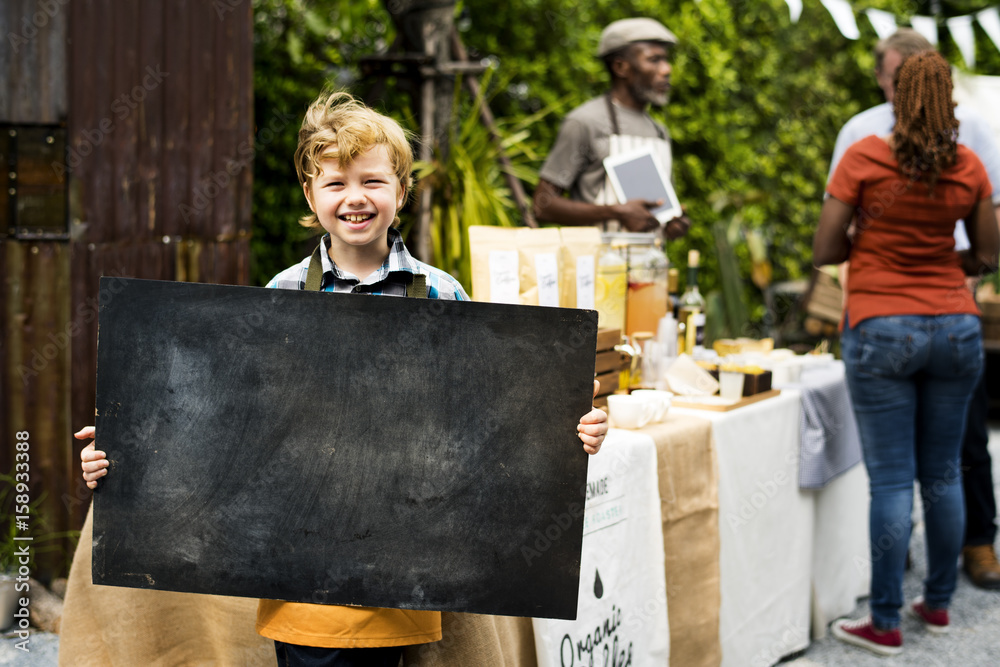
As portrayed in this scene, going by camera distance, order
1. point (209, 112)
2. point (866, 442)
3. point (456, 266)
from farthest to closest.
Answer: point (456, 266) < point (209, 112) < point (866, 442)

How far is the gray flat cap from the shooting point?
3.55 meters

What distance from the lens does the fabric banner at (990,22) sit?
6.98 metres

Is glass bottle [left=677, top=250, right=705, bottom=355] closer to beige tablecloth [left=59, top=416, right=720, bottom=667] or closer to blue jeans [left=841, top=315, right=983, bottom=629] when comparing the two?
blue jeans [left=841, top=315, right=983, bottom=629]

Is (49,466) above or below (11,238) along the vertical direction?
below

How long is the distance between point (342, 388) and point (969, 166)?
87.9 inches

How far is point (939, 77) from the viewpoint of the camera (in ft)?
9.08

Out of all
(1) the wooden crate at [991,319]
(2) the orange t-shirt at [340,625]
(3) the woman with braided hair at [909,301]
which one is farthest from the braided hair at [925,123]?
(1) the wooden crate at [991,319]

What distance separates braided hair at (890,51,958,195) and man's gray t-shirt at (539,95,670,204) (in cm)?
98

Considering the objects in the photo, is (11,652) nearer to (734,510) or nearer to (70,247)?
(70,247)

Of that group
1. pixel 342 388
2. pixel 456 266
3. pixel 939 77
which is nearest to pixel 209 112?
pixel 456 266

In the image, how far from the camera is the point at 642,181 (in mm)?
3279

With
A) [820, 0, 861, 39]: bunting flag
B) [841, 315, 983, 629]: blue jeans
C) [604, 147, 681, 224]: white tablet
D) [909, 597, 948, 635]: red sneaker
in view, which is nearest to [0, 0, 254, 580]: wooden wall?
[604, 147, 681, 224]: white tablet

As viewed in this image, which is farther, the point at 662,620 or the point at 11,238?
the point at 11,238

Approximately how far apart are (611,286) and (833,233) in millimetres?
739
